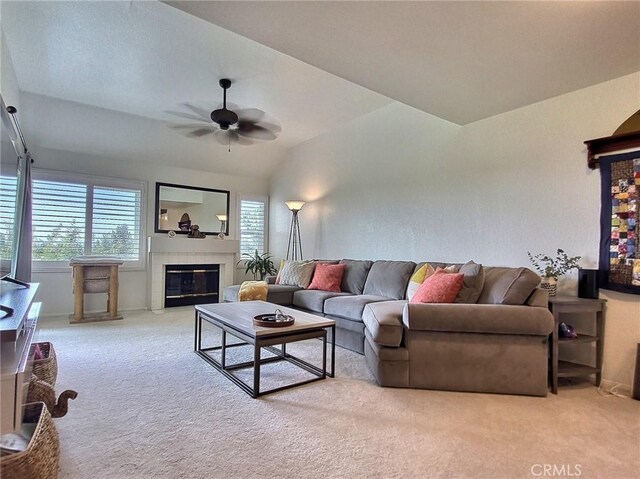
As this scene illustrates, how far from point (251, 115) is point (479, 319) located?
8.31ft

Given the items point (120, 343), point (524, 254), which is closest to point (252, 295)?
point (120, 343)

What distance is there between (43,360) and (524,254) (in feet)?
12.5

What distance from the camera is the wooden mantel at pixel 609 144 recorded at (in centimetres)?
256

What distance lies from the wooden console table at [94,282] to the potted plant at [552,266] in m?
5.09

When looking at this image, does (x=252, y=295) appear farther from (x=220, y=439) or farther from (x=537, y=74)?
(x=537, y=74)

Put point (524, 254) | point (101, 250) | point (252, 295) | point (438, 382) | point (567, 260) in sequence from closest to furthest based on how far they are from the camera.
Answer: point (438, 382), point (567, 260), point (524, 254), point (252, 295), point (101, 250)

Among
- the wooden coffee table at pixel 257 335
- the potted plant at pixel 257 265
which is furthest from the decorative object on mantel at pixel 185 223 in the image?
the wooden coffee table at pixel 257 335

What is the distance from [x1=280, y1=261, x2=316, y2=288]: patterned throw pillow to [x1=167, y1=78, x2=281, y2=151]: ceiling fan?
1907 millimetres

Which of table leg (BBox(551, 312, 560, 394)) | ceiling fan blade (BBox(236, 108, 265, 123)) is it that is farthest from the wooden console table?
table leg (BBox(551, 312, 560, 394))

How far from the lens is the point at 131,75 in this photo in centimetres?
359

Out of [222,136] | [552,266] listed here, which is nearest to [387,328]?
[552,266]

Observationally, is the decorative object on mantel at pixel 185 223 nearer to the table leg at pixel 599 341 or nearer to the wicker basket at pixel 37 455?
the wicker basket at pixel 37 455

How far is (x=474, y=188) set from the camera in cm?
362

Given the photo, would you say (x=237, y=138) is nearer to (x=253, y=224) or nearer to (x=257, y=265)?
(x=257, y=265)
